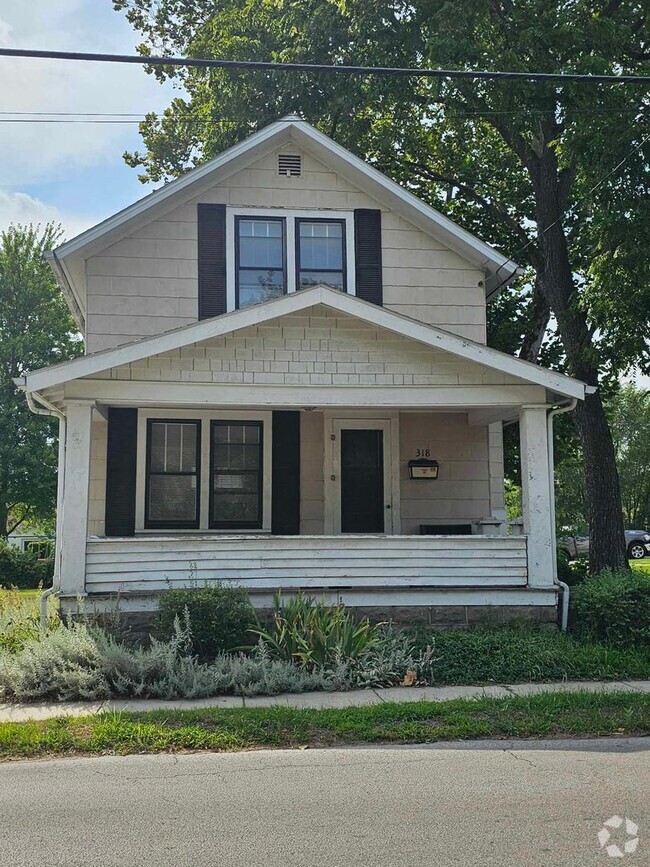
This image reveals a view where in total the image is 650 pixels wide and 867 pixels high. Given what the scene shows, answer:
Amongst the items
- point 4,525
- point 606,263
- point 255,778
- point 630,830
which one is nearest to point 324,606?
point 255,778

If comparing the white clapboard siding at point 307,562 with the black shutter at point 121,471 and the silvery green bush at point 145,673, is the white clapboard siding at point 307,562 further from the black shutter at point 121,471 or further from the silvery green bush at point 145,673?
the black shutter at point 121,471

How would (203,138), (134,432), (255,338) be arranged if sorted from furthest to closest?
(203,138), (134,432), (255,338)

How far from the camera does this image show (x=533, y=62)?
48.0ft

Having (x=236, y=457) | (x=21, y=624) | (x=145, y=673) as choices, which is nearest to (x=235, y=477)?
(x=236, y=457)

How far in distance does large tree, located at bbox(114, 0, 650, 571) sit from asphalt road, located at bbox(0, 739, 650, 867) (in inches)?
374

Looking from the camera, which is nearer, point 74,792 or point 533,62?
point 74,792

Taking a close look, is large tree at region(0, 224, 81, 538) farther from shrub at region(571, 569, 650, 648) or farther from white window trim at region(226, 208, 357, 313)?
shrub at region(571, 569, 650, 648)

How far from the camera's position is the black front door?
1320cm

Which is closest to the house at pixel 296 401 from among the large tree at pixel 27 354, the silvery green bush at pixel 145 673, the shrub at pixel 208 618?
the shrub at pixel 208 618

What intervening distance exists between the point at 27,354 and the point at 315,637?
21.6 metres

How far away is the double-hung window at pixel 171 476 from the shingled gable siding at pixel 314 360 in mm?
2422

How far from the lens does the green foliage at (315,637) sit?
29.5 ft

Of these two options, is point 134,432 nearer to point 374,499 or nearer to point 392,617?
point 374,499

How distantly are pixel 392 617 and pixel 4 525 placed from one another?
20511mm
